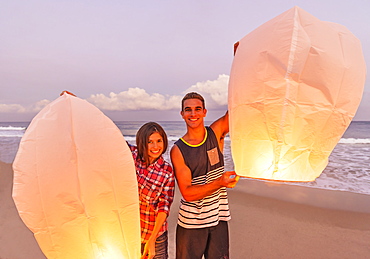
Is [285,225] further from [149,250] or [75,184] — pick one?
[75,184]

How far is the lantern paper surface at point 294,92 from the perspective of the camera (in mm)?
1081

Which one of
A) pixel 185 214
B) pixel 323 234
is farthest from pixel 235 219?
pixel 185 214

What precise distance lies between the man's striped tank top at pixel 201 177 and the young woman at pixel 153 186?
0.14 metres

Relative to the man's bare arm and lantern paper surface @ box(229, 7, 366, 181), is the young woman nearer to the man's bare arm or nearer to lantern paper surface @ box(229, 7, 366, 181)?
the man's bare arm

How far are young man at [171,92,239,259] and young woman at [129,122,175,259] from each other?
97 mm

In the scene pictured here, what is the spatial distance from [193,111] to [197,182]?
0.50m

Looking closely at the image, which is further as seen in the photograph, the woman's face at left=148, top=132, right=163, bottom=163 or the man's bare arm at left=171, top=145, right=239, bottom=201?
the woman's face at left=148, top=132, right=163, bottom=163

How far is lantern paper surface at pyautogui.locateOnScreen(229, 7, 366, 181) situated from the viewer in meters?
1.08

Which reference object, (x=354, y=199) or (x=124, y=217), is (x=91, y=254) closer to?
(x=124, y=217)

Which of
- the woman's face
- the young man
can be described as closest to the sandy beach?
the young man

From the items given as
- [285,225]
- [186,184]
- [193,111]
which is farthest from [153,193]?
[285,225]

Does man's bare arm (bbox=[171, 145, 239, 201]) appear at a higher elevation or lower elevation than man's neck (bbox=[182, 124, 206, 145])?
lower

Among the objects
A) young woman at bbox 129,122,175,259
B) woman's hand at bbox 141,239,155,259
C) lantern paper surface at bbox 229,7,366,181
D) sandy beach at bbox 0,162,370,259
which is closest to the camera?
lantern paper surface at bbox 229,7,366,181

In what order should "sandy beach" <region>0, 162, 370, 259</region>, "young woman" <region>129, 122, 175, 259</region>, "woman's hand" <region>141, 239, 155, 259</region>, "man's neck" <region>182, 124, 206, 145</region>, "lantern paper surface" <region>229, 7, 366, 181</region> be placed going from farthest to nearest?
"sandy beach" <region>0, 162, 370, 259</region> → "man's neck" <region>182, 124, 206, 145</region> → "young woman" <region>129, 122, 175, 259</region> → "woman's hand" <region>141, 239, 155, 259</region> → "lantern paper surface" <region>229, 7, 366, 181</region>
